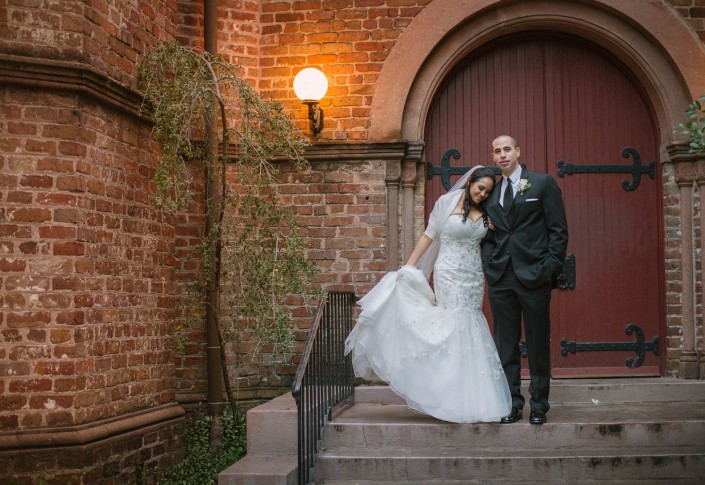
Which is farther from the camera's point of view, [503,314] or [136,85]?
[136,85]

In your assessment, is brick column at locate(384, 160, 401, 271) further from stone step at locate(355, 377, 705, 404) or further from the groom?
the groom

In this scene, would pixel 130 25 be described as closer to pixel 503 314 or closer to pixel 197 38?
pixel 197 38

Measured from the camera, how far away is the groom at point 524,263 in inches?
224

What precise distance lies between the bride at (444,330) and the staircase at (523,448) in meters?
0.19

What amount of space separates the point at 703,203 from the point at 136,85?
16.3 feet

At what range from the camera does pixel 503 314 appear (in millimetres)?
5887

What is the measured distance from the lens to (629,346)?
770cm

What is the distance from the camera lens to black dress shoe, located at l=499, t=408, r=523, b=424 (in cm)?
572

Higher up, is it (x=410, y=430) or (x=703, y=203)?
(x=703, y=203)

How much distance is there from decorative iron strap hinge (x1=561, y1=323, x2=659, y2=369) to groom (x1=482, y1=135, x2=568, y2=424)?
6.58 ft

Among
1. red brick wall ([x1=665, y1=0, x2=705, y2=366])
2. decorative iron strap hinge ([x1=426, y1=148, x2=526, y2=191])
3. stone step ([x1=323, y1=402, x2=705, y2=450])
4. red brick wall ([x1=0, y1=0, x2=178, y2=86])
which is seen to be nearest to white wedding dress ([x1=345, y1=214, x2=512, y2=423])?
stone step ([x1=323, y1=402, x2=705, y2=450])

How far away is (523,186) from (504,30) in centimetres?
255

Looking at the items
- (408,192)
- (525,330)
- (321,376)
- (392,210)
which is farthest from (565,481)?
(408,192)

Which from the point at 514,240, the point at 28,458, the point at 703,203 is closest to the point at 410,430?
the point at 514,240
